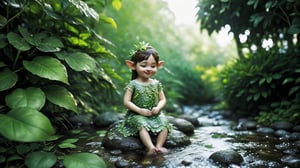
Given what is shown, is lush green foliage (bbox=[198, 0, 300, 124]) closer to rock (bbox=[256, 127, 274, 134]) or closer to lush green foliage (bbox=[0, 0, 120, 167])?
rock (bbox=[256, 127, 274, 134])

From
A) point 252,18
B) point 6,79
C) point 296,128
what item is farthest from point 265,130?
point 6,79

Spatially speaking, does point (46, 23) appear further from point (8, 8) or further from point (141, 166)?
point (141, 166)

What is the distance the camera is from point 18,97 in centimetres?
210

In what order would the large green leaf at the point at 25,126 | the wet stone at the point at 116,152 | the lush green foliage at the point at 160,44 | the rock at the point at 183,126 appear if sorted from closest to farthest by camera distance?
1. the large green leaf at the point at 25,126
2. the wet stone at the point at 116,152
3. the rock at the point at 183,126
4. the lush green foliage at the point at 160,44

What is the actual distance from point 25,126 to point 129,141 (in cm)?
112

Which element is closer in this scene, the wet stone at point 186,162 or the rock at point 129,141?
the wet stone at point 186,162

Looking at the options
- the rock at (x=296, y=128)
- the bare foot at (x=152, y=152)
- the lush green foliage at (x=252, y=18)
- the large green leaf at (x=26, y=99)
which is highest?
the lush green foliage at (x=252, y=18)

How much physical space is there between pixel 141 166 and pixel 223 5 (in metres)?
2.69

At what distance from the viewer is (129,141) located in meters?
2.62

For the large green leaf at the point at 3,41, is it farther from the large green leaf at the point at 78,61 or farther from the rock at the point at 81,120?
the rock at the point at 81,120

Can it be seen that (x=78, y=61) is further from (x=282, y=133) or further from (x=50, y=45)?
(x=282, y=133)

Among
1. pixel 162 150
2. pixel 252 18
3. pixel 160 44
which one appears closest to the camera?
pixel 162 150

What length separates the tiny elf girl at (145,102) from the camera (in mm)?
2629

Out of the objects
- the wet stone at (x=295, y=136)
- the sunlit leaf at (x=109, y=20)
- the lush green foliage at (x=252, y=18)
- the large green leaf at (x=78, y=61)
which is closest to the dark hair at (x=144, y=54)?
the large green leaf at (x=78, y=61)
